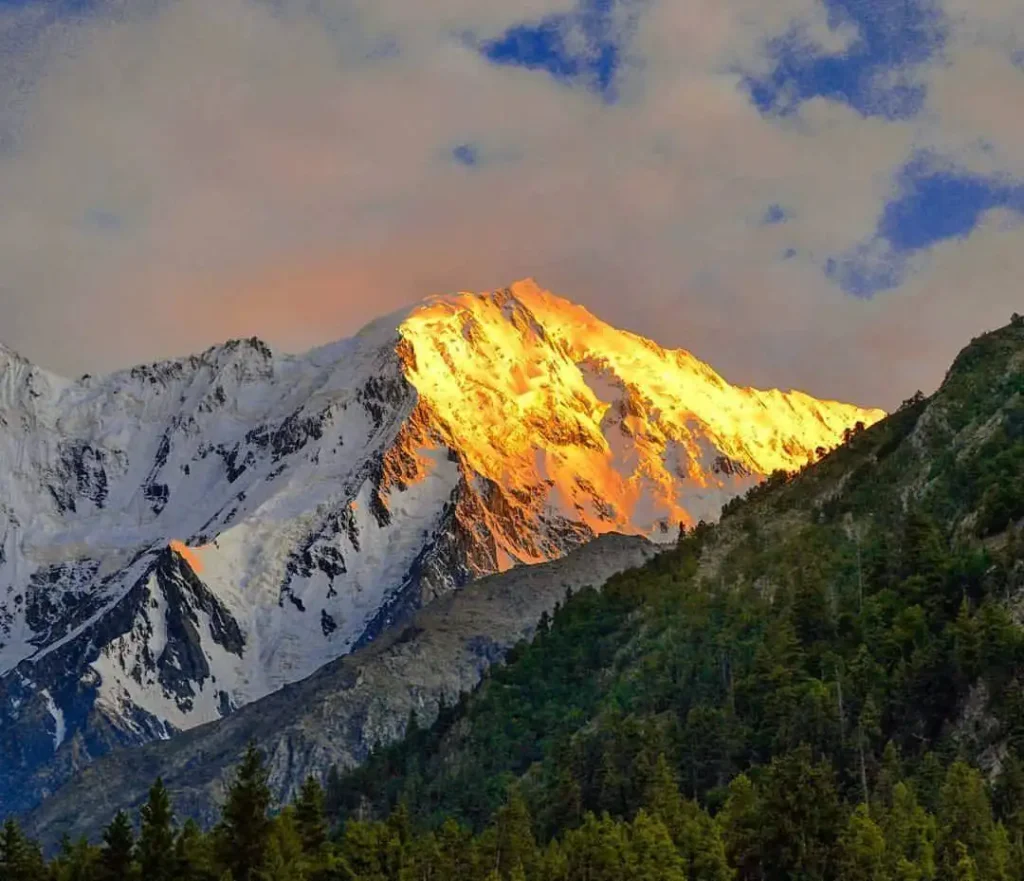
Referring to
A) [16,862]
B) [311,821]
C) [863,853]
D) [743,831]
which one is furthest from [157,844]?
[863,853]

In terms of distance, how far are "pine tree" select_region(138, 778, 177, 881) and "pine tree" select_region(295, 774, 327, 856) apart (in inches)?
473

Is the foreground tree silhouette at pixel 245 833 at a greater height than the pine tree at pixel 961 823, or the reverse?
the foreground tree silhouette at pixel 245 833

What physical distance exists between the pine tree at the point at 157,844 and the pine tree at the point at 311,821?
39.4 feet

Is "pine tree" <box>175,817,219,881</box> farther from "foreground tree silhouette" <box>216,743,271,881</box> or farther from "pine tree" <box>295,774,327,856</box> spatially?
"pine tree" <box>295,774,327,856</box>

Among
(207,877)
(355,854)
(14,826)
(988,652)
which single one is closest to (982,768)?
(988,652)

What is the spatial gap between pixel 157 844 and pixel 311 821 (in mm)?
16120

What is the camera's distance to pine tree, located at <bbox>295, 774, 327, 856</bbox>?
585ft

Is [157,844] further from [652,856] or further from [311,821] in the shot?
[652,856]

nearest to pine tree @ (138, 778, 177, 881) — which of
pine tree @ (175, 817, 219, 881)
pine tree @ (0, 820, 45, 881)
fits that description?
pine tree @ (175, 817, 219, 881)

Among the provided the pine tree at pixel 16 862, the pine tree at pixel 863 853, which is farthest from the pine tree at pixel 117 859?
the pine tree at pixel 863 853

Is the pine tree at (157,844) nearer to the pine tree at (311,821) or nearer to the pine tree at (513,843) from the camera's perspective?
the pine tree at (311,821)

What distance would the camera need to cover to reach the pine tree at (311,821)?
178 meters

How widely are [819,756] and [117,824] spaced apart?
6037cm

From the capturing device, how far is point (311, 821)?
7121 inches
